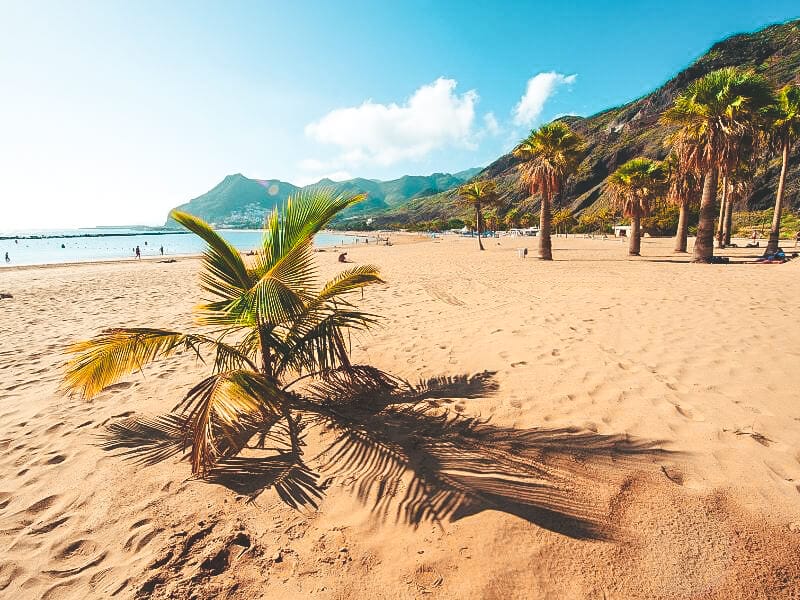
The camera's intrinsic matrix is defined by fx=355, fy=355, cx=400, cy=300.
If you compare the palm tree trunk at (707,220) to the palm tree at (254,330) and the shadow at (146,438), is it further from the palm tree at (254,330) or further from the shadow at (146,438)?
the shadow at (146,438)

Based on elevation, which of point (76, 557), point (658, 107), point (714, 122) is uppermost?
point (658, 107)

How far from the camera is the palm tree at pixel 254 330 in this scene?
305 centimetres

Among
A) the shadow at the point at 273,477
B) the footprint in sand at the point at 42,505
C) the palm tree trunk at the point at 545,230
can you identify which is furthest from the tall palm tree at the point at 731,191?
the footprint in sand at the point at 42,505

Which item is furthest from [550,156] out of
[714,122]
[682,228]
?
[682,228]

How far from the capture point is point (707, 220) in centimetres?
1750

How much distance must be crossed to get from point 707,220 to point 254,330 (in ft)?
72.0

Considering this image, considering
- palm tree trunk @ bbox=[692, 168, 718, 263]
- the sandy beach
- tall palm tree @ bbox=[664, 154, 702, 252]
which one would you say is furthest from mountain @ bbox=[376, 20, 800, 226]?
the sandy beach

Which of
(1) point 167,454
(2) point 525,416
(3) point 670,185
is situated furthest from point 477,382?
(3) point 670,185

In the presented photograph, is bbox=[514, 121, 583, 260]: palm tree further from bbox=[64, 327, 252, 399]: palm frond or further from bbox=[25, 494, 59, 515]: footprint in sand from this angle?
bbox=[25, 494, 59, 515]: footprint in sand

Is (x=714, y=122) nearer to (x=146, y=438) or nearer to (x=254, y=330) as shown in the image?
(x=254, y=330)

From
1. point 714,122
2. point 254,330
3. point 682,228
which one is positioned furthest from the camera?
point 682,228

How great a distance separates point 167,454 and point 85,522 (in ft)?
2.77

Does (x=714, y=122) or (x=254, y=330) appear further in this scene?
(x=714, y=122)

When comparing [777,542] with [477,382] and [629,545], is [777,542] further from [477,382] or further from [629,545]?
[477,382]
